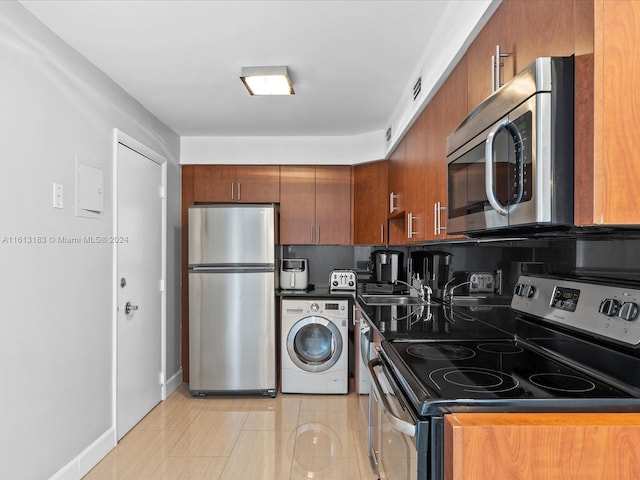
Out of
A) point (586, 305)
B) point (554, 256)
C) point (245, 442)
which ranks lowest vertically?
point (245, 442)

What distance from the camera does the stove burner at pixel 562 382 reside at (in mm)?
1241

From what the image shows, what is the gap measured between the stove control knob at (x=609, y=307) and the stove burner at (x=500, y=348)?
0.47m

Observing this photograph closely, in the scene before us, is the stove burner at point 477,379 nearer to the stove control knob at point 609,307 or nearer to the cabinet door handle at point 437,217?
the stove control knob at point 609,307

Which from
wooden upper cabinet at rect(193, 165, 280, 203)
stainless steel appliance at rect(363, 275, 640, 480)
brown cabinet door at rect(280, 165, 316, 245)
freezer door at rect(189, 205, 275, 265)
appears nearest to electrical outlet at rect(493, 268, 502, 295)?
stainless steel appliance at rect(363, 275, 640, 480)

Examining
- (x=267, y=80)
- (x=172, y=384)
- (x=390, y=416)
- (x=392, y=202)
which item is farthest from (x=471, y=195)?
(x=172, y=384)

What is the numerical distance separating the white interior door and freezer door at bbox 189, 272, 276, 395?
342 millimetres

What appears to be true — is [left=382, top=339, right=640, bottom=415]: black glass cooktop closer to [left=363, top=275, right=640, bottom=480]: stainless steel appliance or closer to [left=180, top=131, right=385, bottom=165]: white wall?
[left=363, top=275, right=640, bottom=480]: stainless steel appliance

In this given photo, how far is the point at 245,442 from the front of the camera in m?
3.03

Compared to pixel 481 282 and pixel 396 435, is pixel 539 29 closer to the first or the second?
pixel 396 435

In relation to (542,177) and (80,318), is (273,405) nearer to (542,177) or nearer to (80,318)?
(80,318)

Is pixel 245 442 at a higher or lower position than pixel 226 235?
lower

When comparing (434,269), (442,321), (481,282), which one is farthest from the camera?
(434,269)

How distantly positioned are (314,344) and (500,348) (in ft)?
8.33

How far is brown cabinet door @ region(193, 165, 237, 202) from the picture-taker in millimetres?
4453
